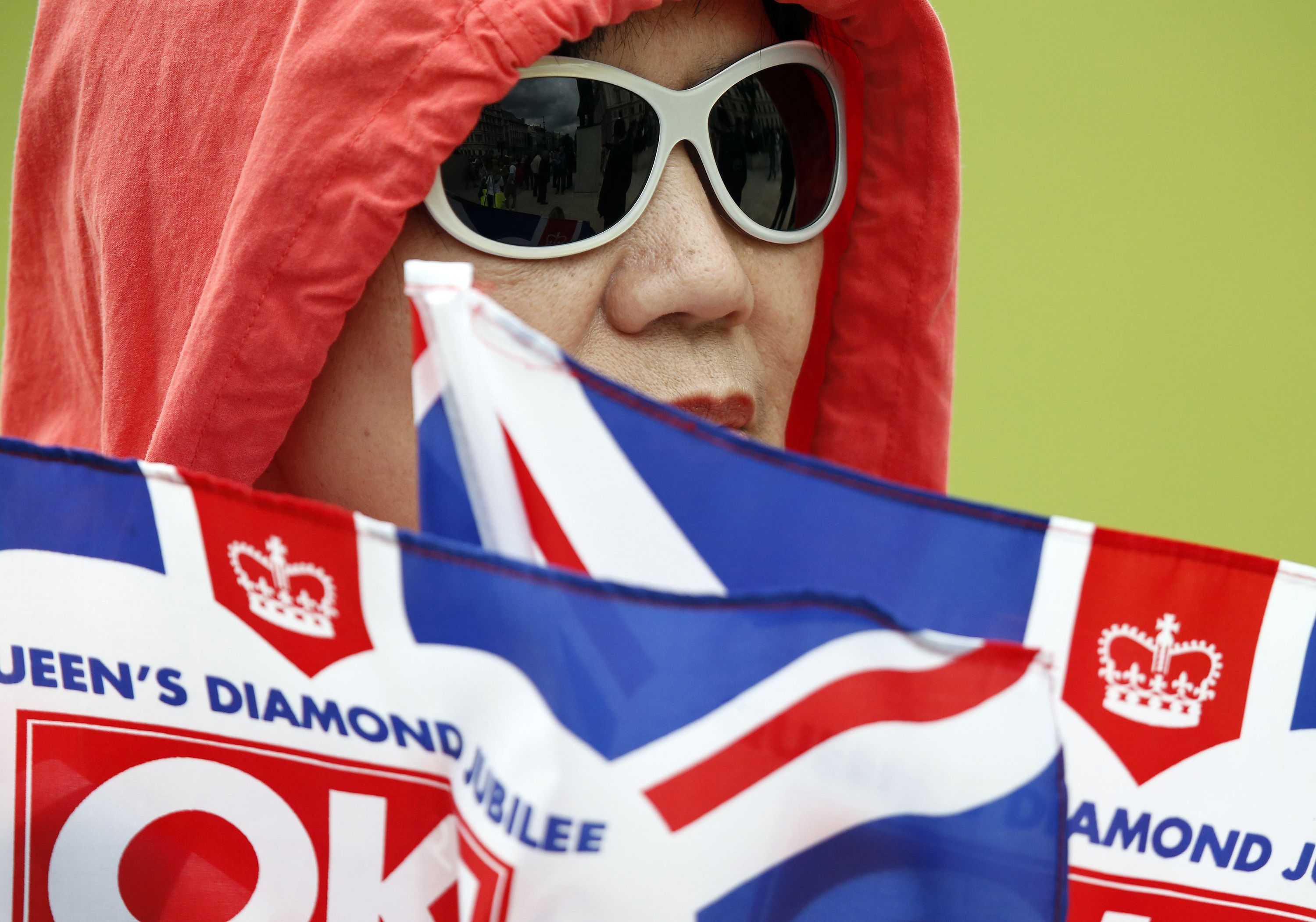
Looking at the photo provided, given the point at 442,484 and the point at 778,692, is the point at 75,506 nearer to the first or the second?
the point at 442,484

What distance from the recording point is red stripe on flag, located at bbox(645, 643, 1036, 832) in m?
0.42

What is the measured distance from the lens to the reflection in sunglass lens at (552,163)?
66 centimetres

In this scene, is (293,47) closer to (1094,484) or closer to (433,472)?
(433,472)

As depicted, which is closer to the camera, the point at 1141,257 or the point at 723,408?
the point at 723,408

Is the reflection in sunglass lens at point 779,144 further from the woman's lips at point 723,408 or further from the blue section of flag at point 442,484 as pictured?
the blue section of flag at point 442,484

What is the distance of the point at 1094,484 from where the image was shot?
72.9 inches

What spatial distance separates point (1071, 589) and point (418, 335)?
0.97 ft

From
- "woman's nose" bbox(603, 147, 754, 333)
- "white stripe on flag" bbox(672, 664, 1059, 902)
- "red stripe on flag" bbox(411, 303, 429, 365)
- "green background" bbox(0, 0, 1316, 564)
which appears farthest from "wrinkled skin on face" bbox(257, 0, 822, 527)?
"green background" bbox(0, 0, 1316, 564)

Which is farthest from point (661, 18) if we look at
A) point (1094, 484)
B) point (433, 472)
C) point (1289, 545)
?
point (1289, 545)

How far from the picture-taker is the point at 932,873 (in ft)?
1.43

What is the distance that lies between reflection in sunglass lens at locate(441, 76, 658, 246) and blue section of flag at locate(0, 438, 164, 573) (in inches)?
10.6

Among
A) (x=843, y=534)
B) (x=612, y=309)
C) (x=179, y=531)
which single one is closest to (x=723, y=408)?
(x=612, y=309)

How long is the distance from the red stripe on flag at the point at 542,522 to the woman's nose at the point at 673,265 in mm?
245

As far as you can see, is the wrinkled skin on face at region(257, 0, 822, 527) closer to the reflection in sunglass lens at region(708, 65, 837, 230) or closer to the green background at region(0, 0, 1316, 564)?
the reflection in sunglass lens at region(708, 65, 837, 230)
